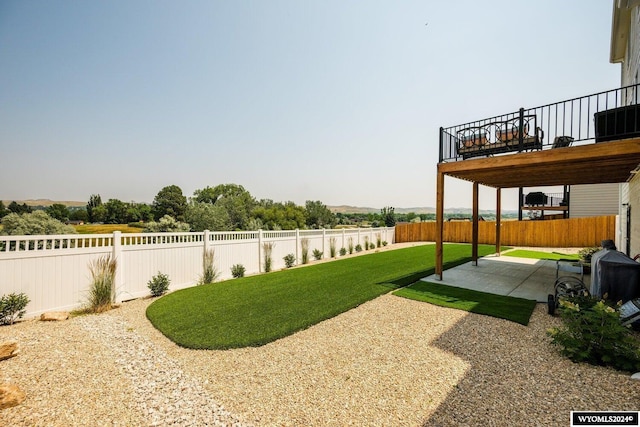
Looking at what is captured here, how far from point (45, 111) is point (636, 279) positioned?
16.6 metres

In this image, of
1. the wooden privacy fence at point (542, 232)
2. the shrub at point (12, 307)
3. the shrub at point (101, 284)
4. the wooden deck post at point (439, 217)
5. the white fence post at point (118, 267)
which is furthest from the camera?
the wooden privacy fence at point (542, 232)

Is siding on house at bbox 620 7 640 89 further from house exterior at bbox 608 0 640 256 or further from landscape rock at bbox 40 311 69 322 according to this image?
landscape rock at bbox 40 311 69 322

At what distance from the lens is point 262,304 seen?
5465 mm

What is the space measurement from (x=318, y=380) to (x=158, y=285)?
5.34 m

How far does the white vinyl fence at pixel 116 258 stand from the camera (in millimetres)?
4707

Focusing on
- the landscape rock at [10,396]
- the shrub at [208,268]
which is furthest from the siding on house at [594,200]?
the landscape rock at [10,396]

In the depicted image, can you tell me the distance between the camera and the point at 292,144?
53.8 feet

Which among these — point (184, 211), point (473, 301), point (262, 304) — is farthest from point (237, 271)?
point (184, 211)

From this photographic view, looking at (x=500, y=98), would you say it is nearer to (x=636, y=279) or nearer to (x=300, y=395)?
(x=636, y=279)

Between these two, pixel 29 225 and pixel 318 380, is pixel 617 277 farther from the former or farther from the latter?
pixel 29 225

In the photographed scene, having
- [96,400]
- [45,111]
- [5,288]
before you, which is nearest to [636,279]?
[96,400]

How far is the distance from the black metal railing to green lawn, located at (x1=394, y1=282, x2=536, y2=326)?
11.0 ft

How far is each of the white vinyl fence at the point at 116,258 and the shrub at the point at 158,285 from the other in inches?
4.8

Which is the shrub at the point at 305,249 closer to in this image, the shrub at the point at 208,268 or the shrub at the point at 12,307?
the shrub at the point at 208,268
